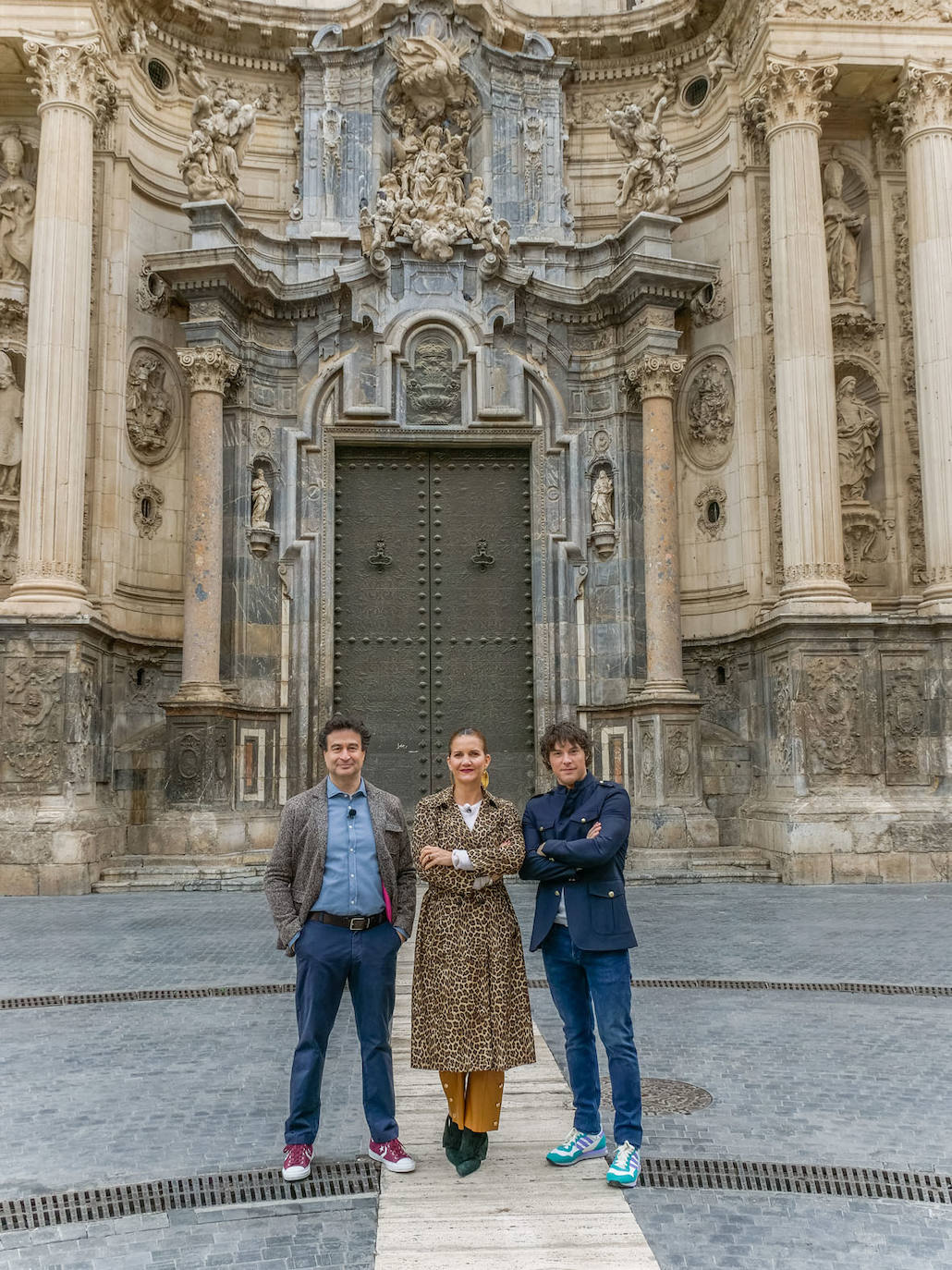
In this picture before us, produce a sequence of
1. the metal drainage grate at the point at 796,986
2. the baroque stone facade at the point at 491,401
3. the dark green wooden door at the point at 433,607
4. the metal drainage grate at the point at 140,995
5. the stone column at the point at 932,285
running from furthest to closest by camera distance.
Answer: the dark green wooden door at the point at 433,607
the stone column at the point at 932,285
the baroque stone facade at the point at 491,401
the metal drainage grate at the point at 796,986
the metal drainage grate at the point at 140,995

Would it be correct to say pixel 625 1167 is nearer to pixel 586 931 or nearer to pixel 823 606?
pixel 586 931

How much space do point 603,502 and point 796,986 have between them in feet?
35.5

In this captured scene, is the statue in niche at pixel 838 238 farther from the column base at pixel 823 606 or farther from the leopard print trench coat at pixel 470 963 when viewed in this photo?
the leopard print trench coat at pixel 470 963

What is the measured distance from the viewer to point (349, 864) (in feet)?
15.8

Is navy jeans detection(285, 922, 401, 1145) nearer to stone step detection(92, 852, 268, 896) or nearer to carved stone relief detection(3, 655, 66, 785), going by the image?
stone step detection(92, 852, 268, 896)

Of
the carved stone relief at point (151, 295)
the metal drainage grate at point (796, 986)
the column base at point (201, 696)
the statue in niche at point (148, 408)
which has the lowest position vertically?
the metal drainage grate at point (796, 986)

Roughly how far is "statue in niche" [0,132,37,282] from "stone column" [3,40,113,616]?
92cm

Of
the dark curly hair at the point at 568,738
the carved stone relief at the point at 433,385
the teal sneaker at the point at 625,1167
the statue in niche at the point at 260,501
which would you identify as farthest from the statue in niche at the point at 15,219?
the teal sneaker at the point at 625,1167

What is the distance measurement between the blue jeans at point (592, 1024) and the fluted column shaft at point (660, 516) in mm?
12204

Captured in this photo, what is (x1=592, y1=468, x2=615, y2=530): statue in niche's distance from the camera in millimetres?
17859

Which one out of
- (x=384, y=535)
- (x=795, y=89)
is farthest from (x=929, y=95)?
(x=384, y=535)

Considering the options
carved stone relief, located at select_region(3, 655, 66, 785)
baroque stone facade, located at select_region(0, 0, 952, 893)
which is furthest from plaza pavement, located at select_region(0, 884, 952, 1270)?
baroque stone facade, located at select_region(0, 0, 952, 893)

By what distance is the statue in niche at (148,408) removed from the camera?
1741cm

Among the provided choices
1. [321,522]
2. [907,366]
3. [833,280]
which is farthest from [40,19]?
[907,366]
